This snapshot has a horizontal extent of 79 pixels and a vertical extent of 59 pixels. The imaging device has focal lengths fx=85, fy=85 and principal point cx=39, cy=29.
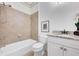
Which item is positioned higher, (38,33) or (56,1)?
(56,1)

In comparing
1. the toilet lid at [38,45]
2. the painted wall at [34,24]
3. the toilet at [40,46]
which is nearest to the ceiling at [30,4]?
the painted wall at [34,24]

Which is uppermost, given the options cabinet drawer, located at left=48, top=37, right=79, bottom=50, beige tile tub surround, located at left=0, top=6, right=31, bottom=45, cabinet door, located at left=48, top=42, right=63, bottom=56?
beige tile tub surround, located at left=0, top=6, right=31, bottom=45

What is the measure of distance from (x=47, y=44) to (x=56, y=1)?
85cm

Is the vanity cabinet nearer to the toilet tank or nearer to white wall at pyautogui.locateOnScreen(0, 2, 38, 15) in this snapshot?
the toilet tank

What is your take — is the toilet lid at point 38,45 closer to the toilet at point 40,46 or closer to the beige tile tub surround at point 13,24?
the toilet at point 40,46

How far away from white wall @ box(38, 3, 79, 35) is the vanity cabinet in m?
0.25

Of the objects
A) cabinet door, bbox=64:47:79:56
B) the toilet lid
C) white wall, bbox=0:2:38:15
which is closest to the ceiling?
white wall, bbox=0:2:38:15

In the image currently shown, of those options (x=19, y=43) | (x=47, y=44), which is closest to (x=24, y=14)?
(x=19, y=43)

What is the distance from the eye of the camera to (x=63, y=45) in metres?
1.46

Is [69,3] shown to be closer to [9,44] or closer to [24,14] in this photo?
[24,14]

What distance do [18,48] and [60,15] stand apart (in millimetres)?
1061

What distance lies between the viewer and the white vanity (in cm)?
133

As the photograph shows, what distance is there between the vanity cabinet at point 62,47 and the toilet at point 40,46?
0.34ft

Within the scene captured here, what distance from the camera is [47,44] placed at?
1.68 metres
